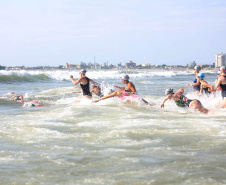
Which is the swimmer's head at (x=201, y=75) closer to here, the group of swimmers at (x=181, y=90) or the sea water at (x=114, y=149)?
the group of swimmers at (x=181, y=90)

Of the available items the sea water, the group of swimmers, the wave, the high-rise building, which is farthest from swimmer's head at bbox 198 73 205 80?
the high-rise building

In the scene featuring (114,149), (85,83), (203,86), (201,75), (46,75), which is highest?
(201,75)

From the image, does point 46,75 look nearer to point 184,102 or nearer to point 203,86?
point 203,86

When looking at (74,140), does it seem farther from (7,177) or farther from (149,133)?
(7,177)

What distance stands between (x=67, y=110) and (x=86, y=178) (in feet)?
21.6

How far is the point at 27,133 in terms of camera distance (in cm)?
721

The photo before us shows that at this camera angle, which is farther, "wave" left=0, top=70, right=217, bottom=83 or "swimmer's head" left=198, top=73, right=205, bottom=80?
"wave" left=0, top=70, right=217, bottom=83

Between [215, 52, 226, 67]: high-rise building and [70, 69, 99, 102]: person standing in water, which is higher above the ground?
[215, 52, 226, 67]: high-rise building

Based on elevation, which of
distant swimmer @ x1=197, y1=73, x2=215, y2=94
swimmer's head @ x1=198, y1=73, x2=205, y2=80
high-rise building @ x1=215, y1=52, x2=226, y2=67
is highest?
high-rise building @ x1=215, y1=52, x2=226, y2=67

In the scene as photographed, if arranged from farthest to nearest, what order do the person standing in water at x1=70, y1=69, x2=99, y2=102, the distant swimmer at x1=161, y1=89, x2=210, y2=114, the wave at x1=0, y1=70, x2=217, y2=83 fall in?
the wave at x1=0, y1=70, x2=217, y2=83, the person standing in water at x1=70, y1=69, x2=99, y2=102, the distant swimmer at x1=161, y1=89, x2=210, y2=114

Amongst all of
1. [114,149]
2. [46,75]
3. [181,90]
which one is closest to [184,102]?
[181,90]

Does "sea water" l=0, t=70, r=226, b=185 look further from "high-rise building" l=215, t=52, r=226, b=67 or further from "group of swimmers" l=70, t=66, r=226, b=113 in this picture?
"high-rise building" l=215, t=52, r=226, b=67

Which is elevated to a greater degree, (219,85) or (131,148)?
(219,85)

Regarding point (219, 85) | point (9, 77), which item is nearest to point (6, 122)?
point (219, 85)
